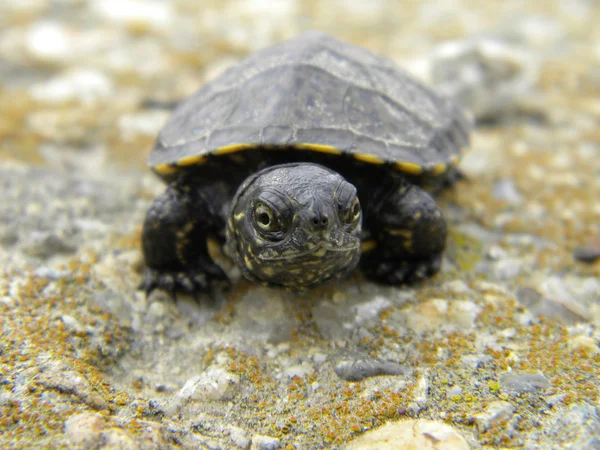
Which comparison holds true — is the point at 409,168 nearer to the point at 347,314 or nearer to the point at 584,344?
the point at 347,314

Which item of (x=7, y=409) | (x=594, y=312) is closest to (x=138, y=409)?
(x=7, y=409)

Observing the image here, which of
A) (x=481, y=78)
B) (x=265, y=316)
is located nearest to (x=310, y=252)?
(x=265, y=316)

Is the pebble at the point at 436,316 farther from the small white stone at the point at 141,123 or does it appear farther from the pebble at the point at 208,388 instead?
the small white stone at the point at 141,123

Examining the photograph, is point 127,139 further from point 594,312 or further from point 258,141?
point 594,312

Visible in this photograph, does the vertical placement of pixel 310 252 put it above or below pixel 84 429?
above

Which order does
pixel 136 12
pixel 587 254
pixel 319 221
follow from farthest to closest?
pixel 136 12, pixel 587 254, pixel 319 221
